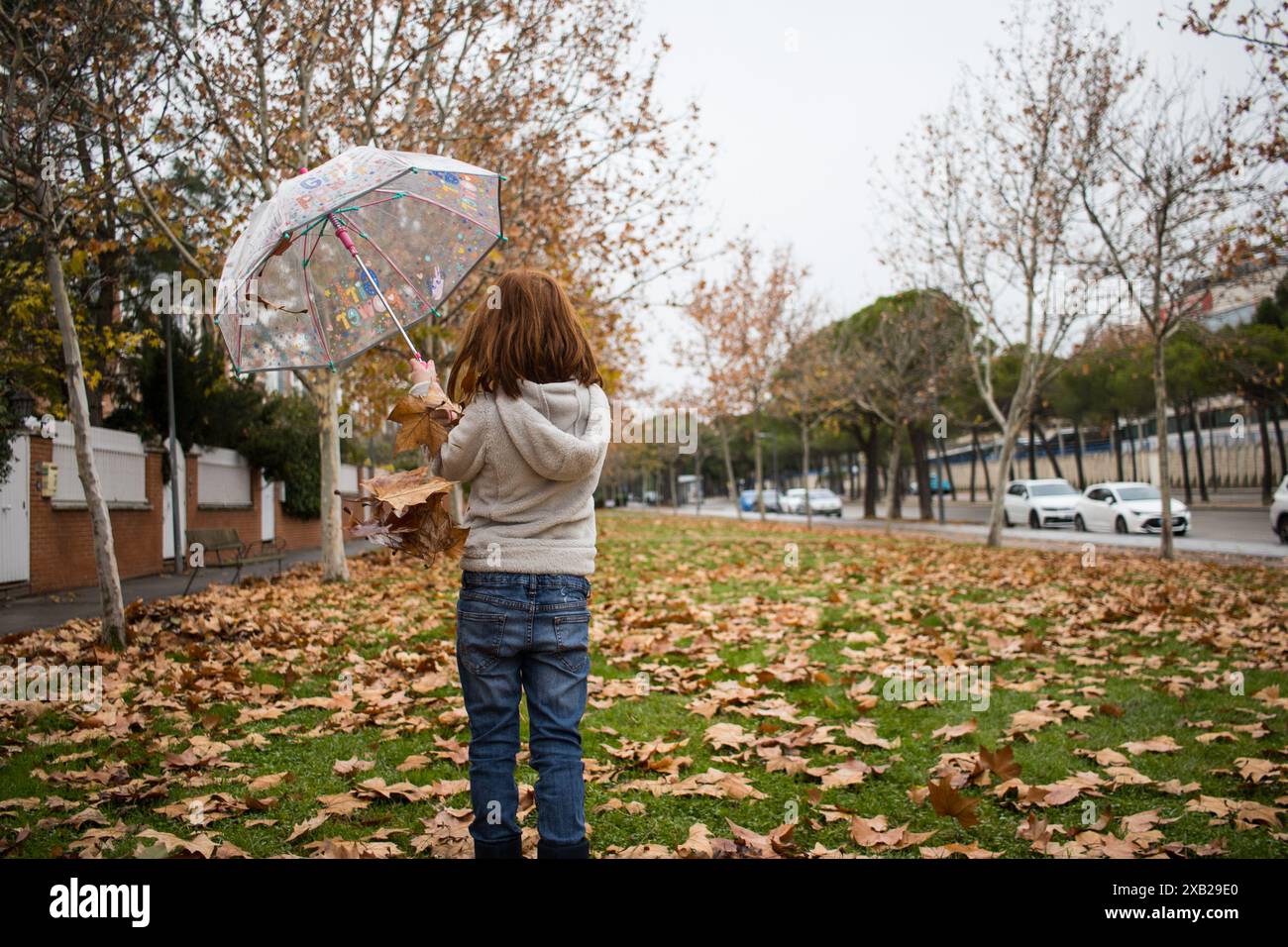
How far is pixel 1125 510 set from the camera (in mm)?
24172

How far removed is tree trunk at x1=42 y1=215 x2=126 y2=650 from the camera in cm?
711

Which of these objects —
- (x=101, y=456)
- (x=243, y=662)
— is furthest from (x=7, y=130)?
(x=101, y=456)

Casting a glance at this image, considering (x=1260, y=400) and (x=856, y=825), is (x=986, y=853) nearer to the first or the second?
(x=856, y=825)

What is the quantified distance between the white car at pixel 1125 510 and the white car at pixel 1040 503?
3.61ft

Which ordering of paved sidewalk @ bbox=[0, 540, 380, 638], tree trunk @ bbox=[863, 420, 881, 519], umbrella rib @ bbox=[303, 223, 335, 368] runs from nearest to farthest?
umbrella rib @ bbox=[303, 223, 335, 368], paved sidewalk @ bbox=[0, 540, 380, 638], tree trunk @ bbox=[863, 420, 881, 519]

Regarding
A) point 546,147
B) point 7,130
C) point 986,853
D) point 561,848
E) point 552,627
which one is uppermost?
point 546,147

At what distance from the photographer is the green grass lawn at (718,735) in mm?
3521

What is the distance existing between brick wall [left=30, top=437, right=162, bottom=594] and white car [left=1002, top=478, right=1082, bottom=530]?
22.2 meters

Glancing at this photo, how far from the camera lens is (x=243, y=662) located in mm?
6535

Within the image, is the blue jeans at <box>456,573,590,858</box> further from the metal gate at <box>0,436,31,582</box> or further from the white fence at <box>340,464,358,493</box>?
the white fence at <box>340,464,358,493</box>

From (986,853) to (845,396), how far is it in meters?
29.0

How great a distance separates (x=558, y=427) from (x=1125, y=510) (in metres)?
24.9

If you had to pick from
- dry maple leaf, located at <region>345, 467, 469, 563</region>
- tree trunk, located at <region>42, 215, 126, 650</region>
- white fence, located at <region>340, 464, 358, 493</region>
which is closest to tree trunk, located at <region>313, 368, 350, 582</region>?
tree trunk, located at <region>42, 215, 126, 650</region>

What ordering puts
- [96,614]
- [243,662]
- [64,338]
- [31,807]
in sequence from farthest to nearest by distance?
1. [96,614]
2. [64,338]
3. [243,662]
4. [31,807]
